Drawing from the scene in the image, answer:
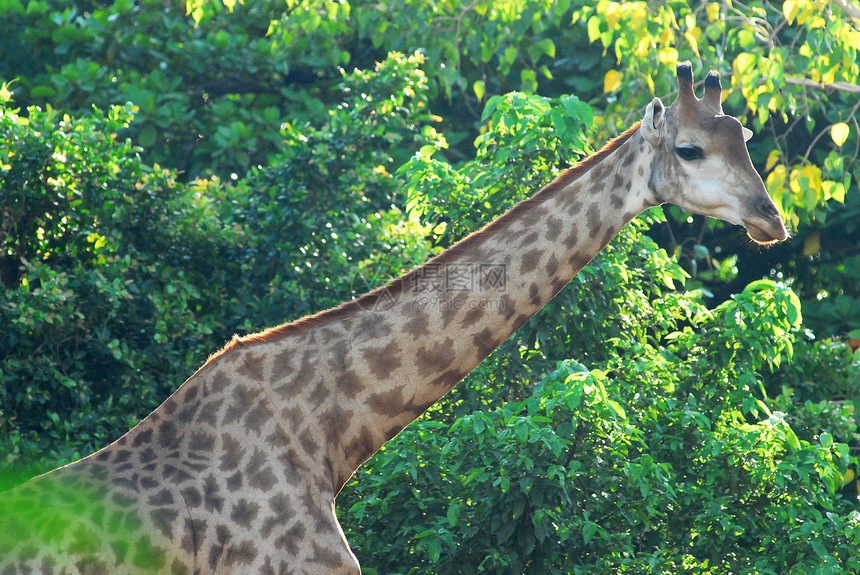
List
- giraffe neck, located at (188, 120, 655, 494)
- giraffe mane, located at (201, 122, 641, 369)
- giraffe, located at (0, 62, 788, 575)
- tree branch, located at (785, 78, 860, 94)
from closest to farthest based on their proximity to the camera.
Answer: giraffe, located at (0, 62, 788, 575) < giraffe neck, located at (188, 120, 655, 494) < giraffe mane, located at (201, 122, 641, 369) < tree branch, located at (785, 78, 860, 94)

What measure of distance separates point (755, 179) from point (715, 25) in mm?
5149

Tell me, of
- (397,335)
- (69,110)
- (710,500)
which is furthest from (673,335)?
(69,110)

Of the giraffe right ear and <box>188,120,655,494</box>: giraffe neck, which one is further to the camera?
the giraffe right ear

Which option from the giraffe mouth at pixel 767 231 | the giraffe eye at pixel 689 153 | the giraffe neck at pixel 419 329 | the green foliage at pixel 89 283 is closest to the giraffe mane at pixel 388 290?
the giraffe neck at pixel 419 329

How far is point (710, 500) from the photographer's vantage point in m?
6.07

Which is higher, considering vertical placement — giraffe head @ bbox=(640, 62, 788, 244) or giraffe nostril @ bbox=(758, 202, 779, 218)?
giraffe head @ bbox=(640, 62, 788, 244)

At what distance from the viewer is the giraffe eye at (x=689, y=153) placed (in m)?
4.47

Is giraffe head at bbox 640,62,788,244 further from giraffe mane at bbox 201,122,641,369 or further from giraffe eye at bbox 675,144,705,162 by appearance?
giraffe mane at bbox 201,122,641,369

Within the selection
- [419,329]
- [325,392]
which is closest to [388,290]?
[419,329]

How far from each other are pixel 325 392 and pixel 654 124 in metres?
1.97

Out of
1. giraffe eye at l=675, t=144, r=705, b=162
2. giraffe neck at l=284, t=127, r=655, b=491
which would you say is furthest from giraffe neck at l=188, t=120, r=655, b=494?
giraffe eye at l=675, t=144, r=705, b=162

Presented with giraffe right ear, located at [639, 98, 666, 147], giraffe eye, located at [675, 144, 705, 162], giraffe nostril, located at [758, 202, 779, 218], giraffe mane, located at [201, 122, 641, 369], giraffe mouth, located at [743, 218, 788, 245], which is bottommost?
giraffe mouth, located at [743, 218, 788, 245]

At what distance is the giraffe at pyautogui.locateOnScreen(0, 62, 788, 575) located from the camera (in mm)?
3832

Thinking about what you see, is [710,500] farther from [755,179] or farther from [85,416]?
[85,416]
